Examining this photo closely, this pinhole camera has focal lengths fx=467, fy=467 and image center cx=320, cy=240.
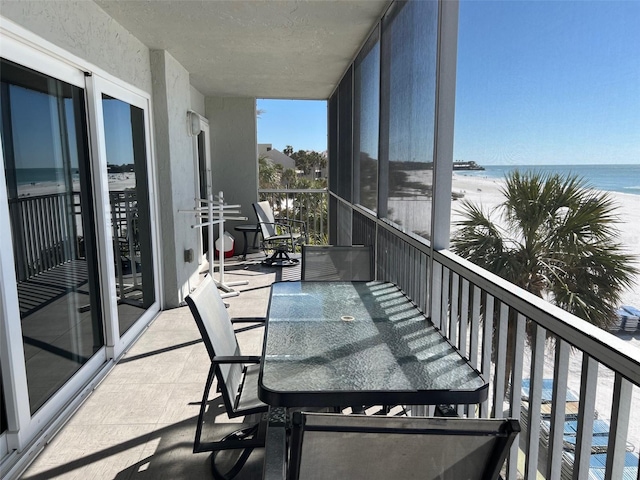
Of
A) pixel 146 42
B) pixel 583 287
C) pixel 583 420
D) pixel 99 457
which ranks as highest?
pixel 146 42

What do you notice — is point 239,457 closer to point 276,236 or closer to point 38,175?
point 38,175

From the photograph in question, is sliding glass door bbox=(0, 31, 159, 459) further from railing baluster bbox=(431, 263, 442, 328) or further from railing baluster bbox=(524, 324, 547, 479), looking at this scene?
railing baluster bbox=(524, 324, 547, 479)

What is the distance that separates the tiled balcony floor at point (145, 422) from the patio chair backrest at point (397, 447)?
4.09ft

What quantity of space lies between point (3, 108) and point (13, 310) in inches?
34.7

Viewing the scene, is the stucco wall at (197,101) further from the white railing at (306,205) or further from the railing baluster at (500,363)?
the railing baluster at (500,363)

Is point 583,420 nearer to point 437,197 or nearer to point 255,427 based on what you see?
point 437,197

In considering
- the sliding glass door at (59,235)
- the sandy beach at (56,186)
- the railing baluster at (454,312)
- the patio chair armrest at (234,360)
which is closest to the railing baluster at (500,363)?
the railing baluster at (454,312)

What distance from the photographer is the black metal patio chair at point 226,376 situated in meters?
1.75

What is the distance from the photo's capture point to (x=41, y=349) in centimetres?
237

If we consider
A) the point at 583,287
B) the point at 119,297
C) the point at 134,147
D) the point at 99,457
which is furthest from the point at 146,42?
the point at 583,287

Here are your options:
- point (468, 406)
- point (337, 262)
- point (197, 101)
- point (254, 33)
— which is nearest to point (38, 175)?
point (337, 262)

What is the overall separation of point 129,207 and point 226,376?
2290 mm

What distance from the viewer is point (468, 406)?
204cm

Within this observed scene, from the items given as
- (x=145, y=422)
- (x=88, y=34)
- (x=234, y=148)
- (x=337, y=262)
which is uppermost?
(x=88, y=34)
